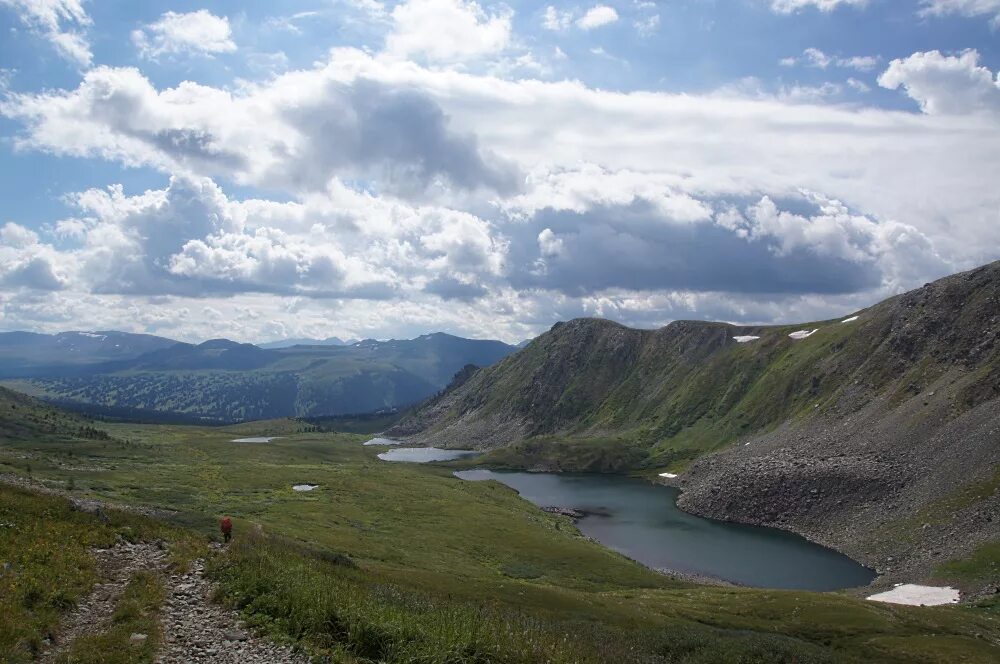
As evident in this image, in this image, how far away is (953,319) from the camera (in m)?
162

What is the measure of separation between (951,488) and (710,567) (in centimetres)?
4517

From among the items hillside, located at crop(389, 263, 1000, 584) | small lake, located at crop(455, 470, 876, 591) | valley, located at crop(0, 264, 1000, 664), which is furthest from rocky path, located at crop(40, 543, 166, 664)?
hillside, located at crop(389, 263, 1000, 584)

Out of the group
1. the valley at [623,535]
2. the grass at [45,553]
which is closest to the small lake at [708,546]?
the valley at [623,535]

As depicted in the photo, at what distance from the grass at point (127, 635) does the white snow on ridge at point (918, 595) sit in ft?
269

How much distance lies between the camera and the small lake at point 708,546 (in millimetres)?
99125

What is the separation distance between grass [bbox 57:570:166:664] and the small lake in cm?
9106

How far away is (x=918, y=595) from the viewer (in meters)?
81.7

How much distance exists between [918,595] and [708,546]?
40.2 metres

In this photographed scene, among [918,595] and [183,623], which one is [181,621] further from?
[918,595]

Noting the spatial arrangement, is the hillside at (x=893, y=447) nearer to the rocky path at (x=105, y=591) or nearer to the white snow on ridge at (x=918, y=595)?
the white snow on ridge at (x=918, y=595)

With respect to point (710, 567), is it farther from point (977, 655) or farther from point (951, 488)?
point (977, 655)

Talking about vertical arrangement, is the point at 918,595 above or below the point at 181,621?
below

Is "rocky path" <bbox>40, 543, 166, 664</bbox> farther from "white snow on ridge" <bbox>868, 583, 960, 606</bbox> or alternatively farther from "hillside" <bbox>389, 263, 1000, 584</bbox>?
"hillside" <bbox>389, 263, 1000, 584</bbox>

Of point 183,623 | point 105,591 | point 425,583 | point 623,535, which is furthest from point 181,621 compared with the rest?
point 623,535
